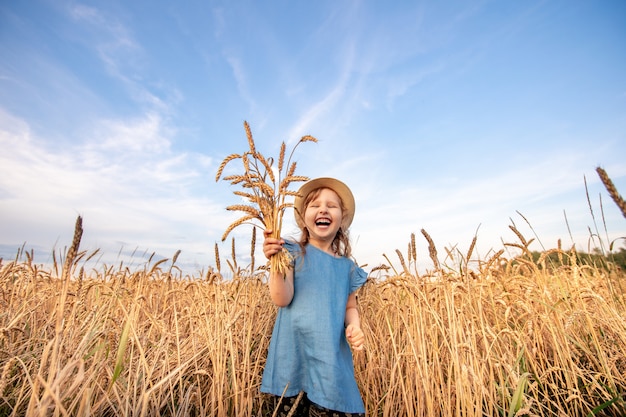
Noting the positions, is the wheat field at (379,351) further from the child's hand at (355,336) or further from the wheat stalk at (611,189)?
the wheat stalk at (611,189)

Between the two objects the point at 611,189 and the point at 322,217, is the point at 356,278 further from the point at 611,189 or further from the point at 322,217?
the point at 611,189

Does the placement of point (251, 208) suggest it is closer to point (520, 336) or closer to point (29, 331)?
point (520, 336)

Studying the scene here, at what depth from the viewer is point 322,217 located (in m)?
2.73

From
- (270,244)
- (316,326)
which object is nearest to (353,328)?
(316,326)

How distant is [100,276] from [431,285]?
199 inches

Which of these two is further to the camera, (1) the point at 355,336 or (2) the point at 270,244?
(1) the point at 355,336

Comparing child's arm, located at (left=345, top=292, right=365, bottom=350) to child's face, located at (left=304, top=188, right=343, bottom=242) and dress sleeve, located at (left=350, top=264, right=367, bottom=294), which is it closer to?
dress sleeve, located at (left=350, top=264, right=367, bottom=294)

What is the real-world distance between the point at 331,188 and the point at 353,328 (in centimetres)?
119

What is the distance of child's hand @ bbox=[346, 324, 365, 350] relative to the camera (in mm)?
2252

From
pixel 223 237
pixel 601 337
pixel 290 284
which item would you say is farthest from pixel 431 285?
pixel 223 237

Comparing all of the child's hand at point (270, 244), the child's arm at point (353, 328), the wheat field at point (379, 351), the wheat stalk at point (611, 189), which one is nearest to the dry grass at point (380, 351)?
the wheat field at point (379, 351)

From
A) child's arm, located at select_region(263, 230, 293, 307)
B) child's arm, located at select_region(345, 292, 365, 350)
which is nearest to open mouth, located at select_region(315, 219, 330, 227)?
child's arm, located at select_region(263, 230, 293, 307)

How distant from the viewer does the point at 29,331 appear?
3572 millimetres

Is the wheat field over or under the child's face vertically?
under
